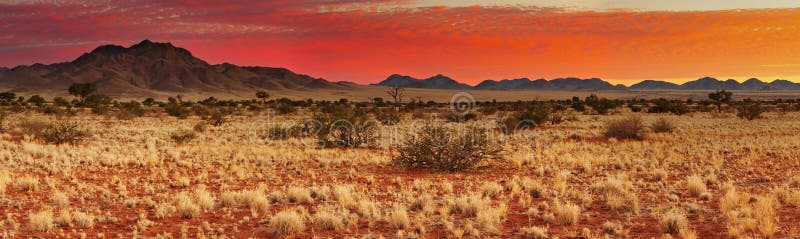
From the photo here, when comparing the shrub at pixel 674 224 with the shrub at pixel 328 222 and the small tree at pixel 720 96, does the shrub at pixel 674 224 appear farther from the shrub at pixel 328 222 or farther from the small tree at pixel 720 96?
the small tree at pixel 720 96

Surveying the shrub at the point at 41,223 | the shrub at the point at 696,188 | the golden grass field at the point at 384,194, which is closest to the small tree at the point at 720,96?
the golden grass field at the point at 384,194

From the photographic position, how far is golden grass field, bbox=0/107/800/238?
30.3 ft

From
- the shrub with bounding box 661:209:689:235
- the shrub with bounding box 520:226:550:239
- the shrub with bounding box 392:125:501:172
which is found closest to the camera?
the shrub with bounding box 520:226:550:239

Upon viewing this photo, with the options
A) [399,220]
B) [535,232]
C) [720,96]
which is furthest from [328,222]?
[720,96]

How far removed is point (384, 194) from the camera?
12828 millimetres

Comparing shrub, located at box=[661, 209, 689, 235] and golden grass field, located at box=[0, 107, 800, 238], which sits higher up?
shrub, located at box=[661, 209, 689, 235]

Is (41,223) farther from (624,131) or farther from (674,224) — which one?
(624,131)

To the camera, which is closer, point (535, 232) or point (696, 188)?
point (535, 232)

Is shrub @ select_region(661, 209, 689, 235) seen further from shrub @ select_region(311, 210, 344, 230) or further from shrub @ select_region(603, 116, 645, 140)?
shrub @ select_region(603, 116, 645, 140)

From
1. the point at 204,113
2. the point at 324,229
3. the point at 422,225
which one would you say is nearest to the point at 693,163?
the point at 422,225

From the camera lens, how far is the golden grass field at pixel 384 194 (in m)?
9.23

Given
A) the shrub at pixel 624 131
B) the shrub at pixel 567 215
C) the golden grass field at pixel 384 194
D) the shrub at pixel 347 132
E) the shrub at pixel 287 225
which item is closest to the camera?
the shrub at pixel 287 225

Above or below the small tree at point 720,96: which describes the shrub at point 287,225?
below

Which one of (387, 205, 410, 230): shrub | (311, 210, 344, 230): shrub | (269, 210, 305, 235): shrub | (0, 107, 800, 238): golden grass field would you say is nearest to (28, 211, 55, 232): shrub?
(0, 107, 800, 238): golden grass field
